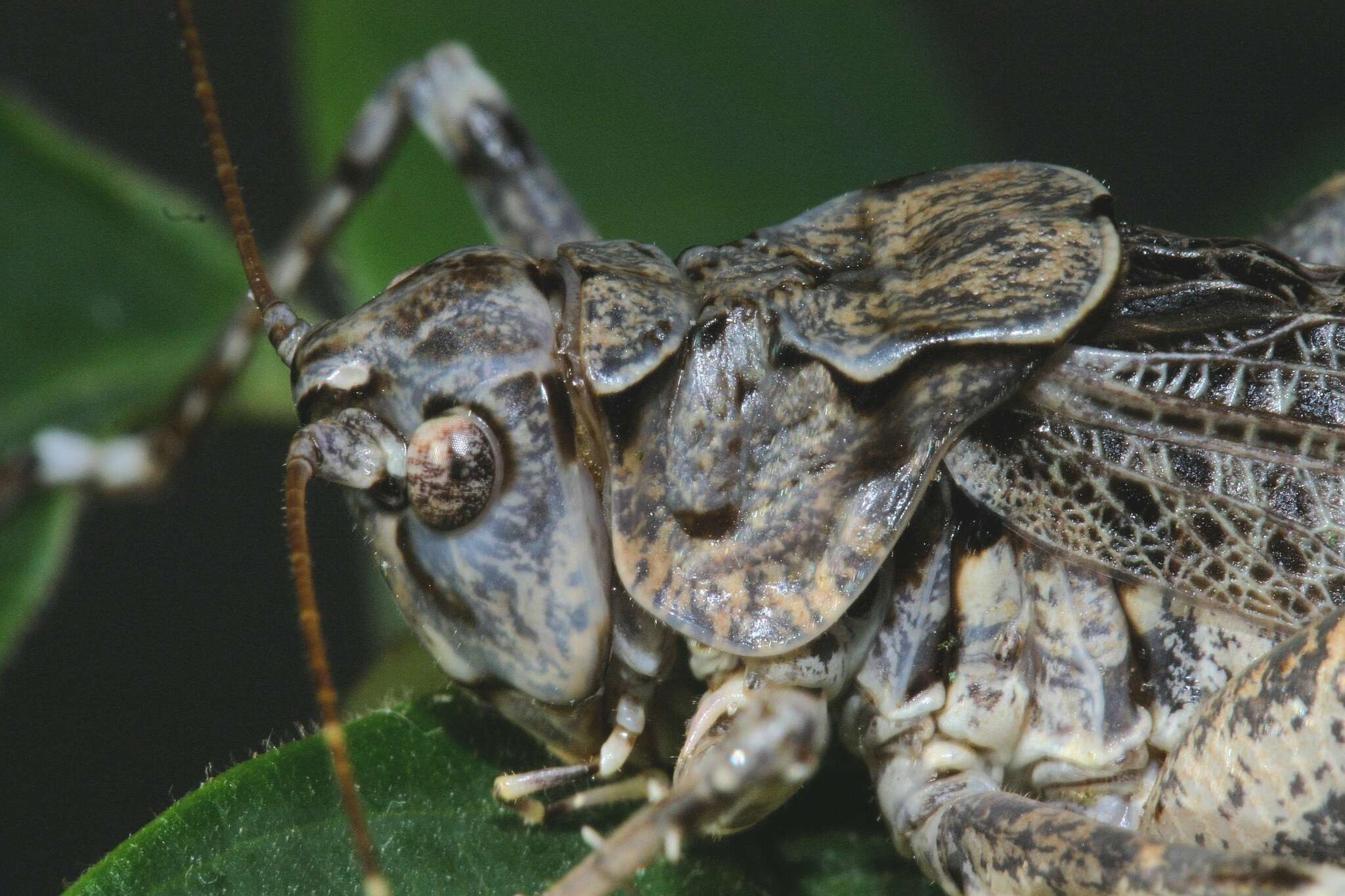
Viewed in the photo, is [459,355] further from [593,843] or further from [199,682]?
[199,682]

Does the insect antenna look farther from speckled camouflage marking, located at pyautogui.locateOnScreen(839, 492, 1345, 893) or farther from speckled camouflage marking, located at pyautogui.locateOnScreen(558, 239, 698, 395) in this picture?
speckled camouflage marking, located at pyautogui.locateOnScreen(839, 492, 1345, 893)

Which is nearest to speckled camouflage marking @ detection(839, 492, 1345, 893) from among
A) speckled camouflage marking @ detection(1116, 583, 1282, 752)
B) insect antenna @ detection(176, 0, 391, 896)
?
speckled camouflage marking @ detection(1116, 583, 1282, 752)

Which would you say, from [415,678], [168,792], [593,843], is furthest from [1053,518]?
[168,792]

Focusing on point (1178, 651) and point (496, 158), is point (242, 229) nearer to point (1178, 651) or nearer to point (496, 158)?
point (496, 158)

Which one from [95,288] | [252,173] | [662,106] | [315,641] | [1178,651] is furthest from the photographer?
[252,173]

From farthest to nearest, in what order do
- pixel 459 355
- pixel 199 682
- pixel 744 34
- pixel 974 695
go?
1. pixel 199 682
2. pixel 744 34
3. pixel 974 695
4. pixel 459 355

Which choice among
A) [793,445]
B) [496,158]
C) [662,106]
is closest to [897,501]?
[793,445]
